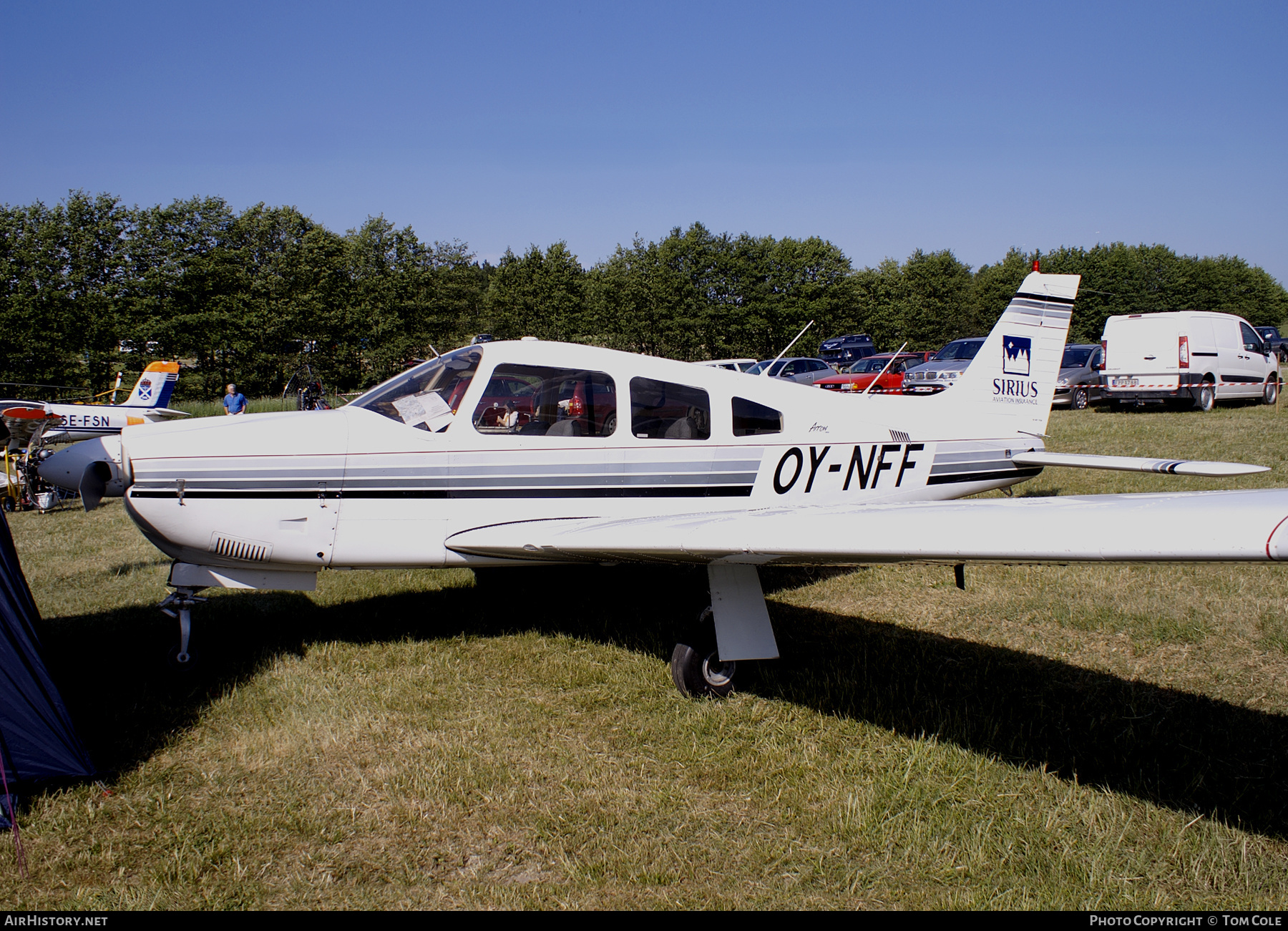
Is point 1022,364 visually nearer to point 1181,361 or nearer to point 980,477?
point 980,477

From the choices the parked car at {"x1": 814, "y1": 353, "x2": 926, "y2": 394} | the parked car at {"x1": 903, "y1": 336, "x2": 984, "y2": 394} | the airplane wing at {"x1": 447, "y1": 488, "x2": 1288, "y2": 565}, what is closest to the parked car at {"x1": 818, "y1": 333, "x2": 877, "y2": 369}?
the parked car at {"x1": 814, "y1": 353, "x2": 926, "y2": 394}

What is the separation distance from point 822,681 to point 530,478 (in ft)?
7.25

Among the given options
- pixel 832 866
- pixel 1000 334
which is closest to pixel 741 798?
pixel 832 866

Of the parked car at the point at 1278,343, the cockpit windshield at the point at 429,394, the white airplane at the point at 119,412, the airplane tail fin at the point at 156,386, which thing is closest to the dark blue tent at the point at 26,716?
the cockpit windshield at the point at 429,394

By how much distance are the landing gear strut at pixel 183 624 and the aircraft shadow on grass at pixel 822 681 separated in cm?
11

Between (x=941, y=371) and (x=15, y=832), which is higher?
(x=941, y=371)

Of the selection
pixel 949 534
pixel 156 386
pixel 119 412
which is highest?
pixel 156 386

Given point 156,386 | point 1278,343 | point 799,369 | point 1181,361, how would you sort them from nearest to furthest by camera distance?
point 1181,361 < point 156,386 < point 799,369 < point 1278,343

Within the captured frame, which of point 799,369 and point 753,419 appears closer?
point 753,419

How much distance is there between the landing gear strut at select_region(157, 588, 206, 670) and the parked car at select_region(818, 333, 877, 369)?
3869cm

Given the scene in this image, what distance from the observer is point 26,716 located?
3.42 metres

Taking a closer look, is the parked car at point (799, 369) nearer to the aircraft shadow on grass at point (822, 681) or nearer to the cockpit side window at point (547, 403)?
the aircraft shadow on grass at point (822, 681)

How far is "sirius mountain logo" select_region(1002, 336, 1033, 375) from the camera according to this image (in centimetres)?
714

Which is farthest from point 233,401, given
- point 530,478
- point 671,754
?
point 671,754
